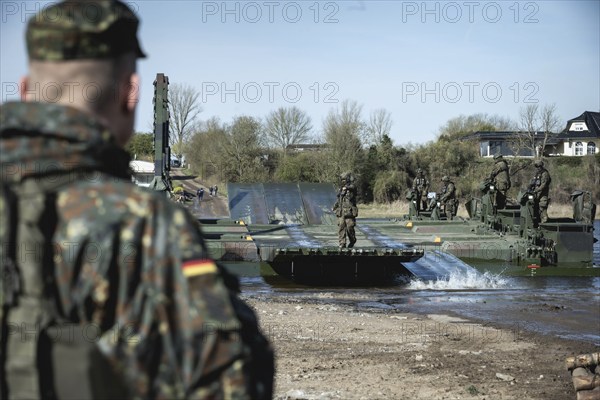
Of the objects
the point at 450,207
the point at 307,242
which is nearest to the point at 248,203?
the point at 307,242

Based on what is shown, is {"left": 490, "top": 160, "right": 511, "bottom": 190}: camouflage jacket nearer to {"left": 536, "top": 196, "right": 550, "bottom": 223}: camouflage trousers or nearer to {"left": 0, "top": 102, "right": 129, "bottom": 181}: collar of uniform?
{"left": 536, "top": 196, "right": 550, "bottom": 223}: camouflage trousers

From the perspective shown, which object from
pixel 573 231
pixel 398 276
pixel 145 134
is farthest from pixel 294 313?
pixel 145 134

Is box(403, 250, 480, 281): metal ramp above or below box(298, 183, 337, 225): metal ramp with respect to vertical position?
→ below

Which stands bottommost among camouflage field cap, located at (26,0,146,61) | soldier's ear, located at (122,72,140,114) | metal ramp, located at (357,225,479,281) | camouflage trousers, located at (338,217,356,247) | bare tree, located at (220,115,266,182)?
metal ramp, located at (357,225,479,281)

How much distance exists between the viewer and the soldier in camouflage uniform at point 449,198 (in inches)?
1154

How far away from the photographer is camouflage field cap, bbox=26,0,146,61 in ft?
6.78

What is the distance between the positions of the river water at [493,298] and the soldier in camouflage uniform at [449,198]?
8550 mm

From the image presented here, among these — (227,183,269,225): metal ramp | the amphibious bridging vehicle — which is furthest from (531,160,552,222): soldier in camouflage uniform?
(227,183,269,225): metal ramp

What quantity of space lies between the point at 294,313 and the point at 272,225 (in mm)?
10606

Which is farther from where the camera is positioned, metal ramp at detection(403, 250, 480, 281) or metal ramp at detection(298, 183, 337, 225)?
metal ramp at detection(298, 183, 337, 225)

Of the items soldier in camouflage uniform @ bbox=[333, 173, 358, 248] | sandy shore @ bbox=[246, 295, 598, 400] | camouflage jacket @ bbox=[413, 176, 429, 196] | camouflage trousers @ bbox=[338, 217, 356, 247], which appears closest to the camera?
sandy shore @ bbox=[246, 295, 598, 400]

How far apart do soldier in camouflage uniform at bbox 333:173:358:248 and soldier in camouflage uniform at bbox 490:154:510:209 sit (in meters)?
6.32

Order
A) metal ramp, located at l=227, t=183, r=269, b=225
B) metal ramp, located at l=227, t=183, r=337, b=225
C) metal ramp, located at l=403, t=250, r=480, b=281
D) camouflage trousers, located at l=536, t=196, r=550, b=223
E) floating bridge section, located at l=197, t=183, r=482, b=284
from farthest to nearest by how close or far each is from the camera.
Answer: metal ramp, located at l=227, t=183, r=337, b=225 < metal ramp, located at l=227, t=183, r=269, b=225 < camouflage trousers, located at l=536, t=196, r=550, b=223 < metal ramp, located at l=403, t=250, r=480, b=281 < floating bridge section, located at l=197, t=183, r=482, b=284

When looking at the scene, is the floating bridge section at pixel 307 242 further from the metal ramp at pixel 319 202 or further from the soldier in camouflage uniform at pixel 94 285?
the soldier in camouflage uniform at pixel 94 285
